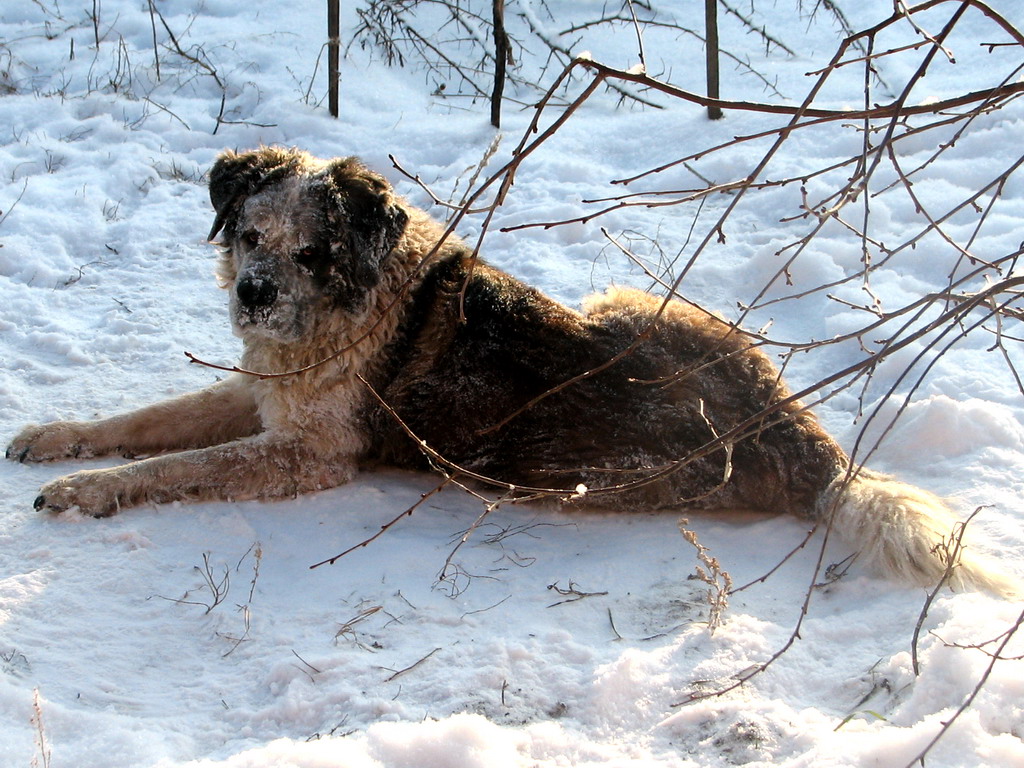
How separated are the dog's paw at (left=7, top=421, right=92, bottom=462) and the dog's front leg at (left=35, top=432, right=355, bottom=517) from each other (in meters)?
0.43

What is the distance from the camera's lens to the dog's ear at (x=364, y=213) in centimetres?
455

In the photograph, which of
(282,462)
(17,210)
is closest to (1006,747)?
(282,462)

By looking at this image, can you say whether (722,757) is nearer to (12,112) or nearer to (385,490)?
(385,490)

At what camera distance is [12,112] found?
845 cm

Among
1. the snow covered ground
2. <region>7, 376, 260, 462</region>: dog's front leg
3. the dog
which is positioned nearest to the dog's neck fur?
the dog

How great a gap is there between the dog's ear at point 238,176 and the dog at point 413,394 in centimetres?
1

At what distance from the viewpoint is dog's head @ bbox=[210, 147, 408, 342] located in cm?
445

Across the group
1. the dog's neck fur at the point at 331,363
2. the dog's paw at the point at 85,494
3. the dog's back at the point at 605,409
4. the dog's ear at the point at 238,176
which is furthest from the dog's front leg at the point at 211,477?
the dog's ear at the point at 238,176

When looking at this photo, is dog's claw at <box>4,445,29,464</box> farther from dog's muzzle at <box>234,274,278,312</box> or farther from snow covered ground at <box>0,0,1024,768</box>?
dog's muzzle at <box>234,274,278,312</box>

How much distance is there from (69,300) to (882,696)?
524 cm

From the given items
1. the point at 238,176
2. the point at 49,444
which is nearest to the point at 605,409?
the point at 238,176

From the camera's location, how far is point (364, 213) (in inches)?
180

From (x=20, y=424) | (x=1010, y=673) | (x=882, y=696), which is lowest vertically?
(x=20, y=424)

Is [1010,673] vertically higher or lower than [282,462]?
higher
